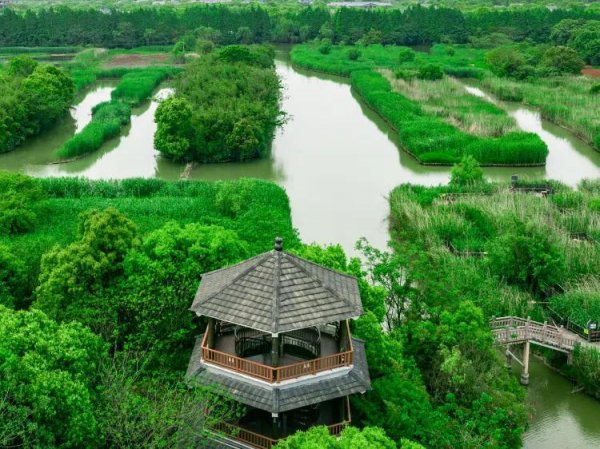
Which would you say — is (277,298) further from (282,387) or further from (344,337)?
(344,337)

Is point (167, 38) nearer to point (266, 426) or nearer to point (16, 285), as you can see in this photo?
point (16, 285)

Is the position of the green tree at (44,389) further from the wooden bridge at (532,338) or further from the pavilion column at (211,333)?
the wooden bridge at (532,338)

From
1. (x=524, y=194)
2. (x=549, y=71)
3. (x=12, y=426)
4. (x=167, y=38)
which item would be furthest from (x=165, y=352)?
(x=167, y=38)

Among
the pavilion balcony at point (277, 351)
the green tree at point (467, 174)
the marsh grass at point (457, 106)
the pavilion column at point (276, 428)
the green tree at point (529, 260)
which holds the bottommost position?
the marsh grass at point (457, 106)

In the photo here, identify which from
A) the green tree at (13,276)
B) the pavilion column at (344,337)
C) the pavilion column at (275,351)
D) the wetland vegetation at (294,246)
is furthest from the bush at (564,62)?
the pavilion column at (275,351)

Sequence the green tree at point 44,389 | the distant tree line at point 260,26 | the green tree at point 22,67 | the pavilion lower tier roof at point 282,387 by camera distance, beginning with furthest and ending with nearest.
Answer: the distant tree line at point 260,26, the green tree at point 22,67, the pavilion lower tier roof at point 282,387, the green tree at point 44,389

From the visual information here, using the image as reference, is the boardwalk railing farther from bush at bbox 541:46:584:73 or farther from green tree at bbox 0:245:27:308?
bush at bbox 541:46:584:73

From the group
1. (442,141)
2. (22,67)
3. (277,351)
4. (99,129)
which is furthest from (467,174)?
(22,67)
